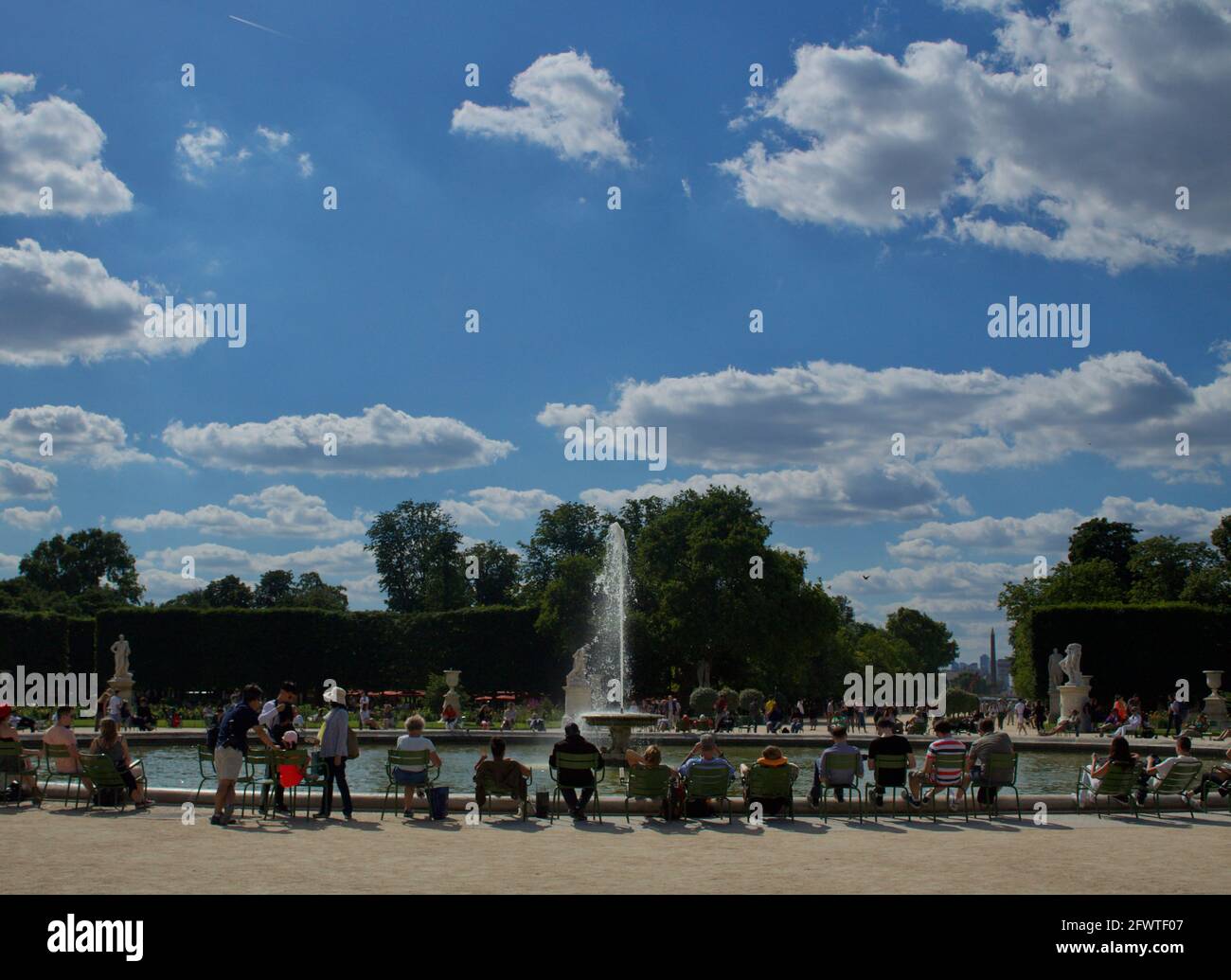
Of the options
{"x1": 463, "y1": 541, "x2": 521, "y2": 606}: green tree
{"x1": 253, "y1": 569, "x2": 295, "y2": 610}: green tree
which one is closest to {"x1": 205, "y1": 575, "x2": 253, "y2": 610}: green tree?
{"x1": 253, "y1": 569, "x2": 295, "y2": 610}: green tree

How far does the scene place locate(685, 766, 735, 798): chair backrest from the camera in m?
12.5

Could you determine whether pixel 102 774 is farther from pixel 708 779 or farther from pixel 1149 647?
pixel 1149 647

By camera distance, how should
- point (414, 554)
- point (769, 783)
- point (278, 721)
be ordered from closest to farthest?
point (769, 783), point (278, 721), point (414, 554)

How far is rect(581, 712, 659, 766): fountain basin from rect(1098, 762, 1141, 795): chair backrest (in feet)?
28.0

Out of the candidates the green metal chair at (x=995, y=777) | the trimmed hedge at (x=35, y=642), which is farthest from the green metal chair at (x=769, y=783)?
the trimmed hedge at (x=35, y=642)

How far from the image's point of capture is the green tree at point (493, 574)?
75125 mm

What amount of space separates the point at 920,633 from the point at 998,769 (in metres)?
124

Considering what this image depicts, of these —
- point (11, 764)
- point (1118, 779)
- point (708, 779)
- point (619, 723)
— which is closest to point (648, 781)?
point (708, 779)

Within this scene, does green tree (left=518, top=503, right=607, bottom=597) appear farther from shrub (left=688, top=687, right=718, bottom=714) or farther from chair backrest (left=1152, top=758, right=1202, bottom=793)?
chair backrest (left=1152, top=758, right=1202, bottom=793)

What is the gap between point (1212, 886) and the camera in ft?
28.1

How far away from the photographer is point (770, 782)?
12.4 m
